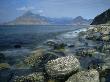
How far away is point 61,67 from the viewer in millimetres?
17938

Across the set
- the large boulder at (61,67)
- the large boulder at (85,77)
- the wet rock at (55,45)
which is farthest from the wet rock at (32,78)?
the wet rock at (55,45)

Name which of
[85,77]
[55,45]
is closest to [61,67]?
[85,77]

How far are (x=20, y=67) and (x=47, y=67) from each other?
6.05 meters

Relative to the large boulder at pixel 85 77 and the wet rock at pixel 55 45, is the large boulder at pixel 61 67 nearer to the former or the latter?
the large boulder at pixel 85 77

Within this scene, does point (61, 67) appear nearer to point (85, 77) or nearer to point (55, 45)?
point (85, 77)

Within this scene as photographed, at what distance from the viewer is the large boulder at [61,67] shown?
703 inches

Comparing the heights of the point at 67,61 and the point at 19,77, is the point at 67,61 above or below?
above

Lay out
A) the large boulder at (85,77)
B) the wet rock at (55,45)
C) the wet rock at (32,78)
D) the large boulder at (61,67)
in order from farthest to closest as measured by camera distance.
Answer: the wet rock at (55,45) → the wet rock at (32,78) → the large boulder at (61,67) → the large boulder at (85,77)

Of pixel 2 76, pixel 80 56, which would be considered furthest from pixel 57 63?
pixel 80 56

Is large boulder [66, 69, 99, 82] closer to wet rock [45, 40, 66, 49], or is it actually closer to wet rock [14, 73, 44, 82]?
wet rock [14, 73, 44, 82]

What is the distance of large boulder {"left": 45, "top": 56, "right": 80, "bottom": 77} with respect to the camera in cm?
1786

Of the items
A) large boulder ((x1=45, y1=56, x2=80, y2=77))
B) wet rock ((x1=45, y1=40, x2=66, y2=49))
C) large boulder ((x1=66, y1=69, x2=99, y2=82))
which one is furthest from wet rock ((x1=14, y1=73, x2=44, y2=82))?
wet rock ((x1=45, y1=40, x2=66, y2=49))

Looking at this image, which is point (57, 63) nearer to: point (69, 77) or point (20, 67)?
point (69, 77)

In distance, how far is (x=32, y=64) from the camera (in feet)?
80.2
